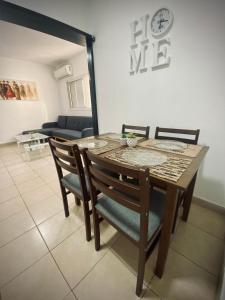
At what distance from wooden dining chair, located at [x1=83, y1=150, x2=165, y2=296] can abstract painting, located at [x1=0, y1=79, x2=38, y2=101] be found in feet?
16.1

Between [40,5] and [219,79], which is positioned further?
[40,5]

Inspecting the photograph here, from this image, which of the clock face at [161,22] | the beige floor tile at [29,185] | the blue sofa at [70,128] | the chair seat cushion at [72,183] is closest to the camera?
the chair seat cushion at [72,183]

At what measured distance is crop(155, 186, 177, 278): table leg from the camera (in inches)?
29.0

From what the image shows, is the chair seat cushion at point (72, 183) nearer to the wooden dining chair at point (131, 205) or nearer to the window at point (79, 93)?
the wooden dining chair at point (131, 205)

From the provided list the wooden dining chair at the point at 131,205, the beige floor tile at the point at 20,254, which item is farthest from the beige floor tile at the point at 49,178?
the wooden dining chair at the point at 131,205

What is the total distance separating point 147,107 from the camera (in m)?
1.88

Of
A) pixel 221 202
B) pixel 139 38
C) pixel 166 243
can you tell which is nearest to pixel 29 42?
pixel 139 38

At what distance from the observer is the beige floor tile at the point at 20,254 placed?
103 centimetres

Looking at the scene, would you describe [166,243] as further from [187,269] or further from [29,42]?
[29,42]

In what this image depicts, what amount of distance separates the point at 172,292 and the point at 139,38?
2436 millimetres

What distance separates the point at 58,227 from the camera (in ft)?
4.59

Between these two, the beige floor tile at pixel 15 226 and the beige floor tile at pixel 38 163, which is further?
the beige floor tile at pixel 38 163

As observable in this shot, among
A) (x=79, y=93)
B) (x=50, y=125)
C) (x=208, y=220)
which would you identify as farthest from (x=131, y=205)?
(x=50, y=125)

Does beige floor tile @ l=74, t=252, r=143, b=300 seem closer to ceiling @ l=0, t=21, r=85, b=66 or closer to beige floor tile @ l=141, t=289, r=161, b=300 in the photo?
beige floor tile @ l=141, t=289, r=161, b=300
